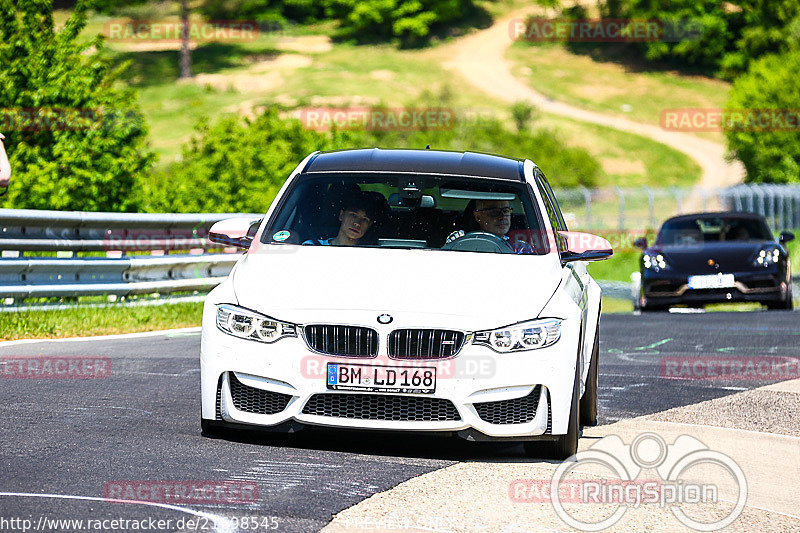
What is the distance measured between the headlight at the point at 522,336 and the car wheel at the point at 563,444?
1.04ft

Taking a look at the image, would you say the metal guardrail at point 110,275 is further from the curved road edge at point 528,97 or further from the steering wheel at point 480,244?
the curved road edge at point 528,97

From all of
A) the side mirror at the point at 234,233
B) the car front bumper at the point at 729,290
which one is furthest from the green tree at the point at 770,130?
the side mirror at the point at 234,233

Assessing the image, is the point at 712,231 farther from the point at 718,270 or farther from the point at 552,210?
the point at 552,210

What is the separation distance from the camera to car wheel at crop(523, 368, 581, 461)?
6867 millimetres

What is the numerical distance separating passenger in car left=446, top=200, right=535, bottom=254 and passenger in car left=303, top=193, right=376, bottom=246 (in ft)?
1.54

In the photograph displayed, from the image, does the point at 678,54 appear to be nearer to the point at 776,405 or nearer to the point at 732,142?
the point at 732,142

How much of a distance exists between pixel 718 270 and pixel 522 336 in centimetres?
1231

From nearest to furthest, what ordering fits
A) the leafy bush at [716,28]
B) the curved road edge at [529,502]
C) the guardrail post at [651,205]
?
the curved road edge at [529,502]
the guardrail post at [651,205]
the leafy bush at [716,28]

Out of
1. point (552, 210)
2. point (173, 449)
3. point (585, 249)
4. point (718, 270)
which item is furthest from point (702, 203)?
point (173, 449)

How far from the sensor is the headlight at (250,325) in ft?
22.0

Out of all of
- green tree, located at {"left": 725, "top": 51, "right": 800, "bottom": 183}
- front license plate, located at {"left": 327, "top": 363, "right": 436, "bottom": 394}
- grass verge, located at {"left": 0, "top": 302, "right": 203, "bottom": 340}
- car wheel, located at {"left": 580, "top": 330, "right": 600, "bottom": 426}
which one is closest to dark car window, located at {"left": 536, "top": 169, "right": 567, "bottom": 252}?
car wheel, located at {"left": 580, "top": 330, "right": 600, "bottom": 426}

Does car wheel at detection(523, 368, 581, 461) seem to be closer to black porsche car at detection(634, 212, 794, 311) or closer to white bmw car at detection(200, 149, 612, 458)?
white bmw car at detection(200, 149, 612, 458)

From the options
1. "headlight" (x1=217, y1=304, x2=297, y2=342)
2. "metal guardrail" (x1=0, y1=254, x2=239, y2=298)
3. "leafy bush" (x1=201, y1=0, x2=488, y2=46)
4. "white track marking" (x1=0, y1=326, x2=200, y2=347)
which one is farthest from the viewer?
"leafy bush" (x1=201, y1=0, x2=488, y2=46)

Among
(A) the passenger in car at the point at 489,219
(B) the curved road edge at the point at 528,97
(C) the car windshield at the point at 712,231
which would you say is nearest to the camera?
(A) the passenger in car at the point at 489,219
